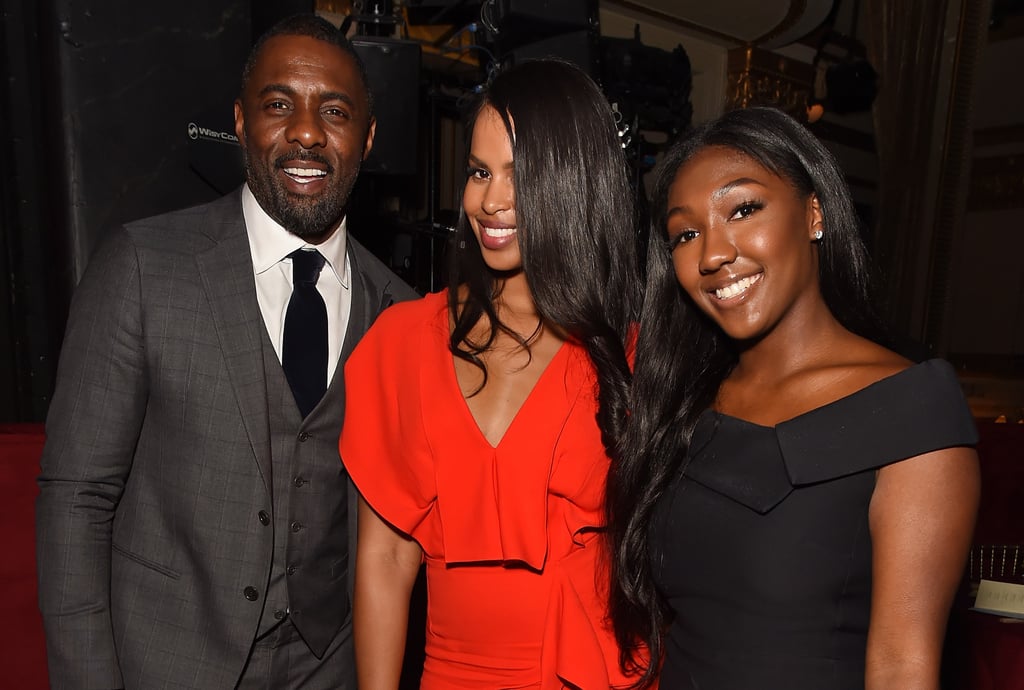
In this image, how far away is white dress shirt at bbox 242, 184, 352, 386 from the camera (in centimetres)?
158

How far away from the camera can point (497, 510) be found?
141 centimetres

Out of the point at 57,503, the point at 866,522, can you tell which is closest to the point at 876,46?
the point at 866,522

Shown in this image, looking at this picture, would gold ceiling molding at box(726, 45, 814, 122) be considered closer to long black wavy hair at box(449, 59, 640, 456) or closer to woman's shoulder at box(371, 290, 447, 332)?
long black wavy hair at box(449, 59, 640, 456)

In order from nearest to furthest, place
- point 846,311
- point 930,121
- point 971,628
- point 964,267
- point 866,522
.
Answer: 1. point 866,522
2. point 846,311
3. point 971,628
4. point 930,121
5. point 964,267

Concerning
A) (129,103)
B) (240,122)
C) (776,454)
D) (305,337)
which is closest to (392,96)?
(129,103)

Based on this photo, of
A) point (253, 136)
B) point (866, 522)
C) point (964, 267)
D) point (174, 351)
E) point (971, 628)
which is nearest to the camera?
point (866, 522)

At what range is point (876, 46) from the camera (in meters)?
5.10

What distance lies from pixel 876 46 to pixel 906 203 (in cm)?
105

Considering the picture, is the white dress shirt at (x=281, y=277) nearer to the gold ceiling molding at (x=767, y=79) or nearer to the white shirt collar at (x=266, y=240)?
the white shirt collar at (x=266, y=240)

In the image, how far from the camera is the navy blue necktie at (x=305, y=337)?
1.54 m

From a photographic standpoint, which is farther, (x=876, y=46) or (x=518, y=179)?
(x=876, y=46)

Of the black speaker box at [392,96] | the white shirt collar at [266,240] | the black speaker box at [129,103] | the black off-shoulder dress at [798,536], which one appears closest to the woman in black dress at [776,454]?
the black off-shoulder dress at [798,536]

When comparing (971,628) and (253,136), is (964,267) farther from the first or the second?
(253,136)

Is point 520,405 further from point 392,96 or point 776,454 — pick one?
point 392,96
